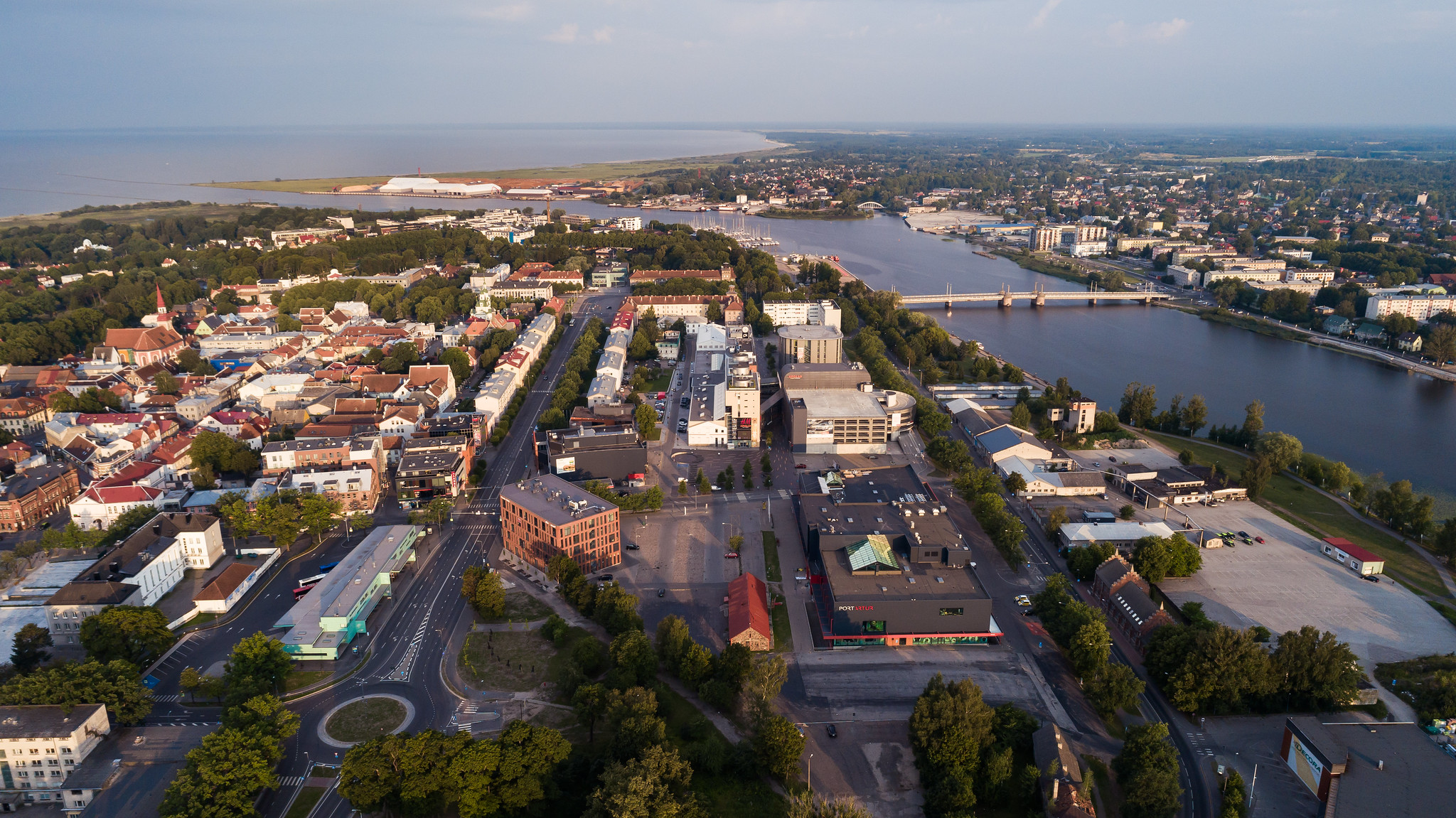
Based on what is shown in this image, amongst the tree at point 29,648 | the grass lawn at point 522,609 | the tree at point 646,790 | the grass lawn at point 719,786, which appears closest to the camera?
the tree at point 646,790

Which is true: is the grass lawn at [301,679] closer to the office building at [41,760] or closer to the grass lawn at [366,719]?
the grass lawn at [366,719]

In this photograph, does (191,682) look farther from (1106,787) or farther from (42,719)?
(1106,787)

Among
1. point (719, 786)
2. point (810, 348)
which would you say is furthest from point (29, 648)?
point (810, 348)

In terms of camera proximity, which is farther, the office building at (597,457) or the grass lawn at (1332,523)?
the office building at (597,457)

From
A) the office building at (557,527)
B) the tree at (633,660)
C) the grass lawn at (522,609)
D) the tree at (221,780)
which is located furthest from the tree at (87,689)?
the tree at (633,660)

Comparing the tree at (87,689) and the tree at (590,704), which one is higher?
the tree at (87,689)

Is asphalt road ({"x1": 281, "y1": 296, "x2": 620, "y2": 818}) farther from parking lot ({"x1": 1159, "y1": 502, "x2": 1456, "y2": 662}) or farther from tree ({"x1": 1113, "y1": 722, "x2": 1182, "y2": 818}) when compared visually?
parking lot ({"x1": 1159, "y1": 502, "x2": 1456, "y2": 662})

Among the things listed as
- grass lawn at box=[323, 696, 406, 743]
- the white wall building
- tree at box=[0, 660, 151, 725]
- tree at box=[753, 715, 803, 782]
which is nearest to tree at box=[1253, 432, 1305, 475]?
tree at box=[753, 715, 803, 782]
